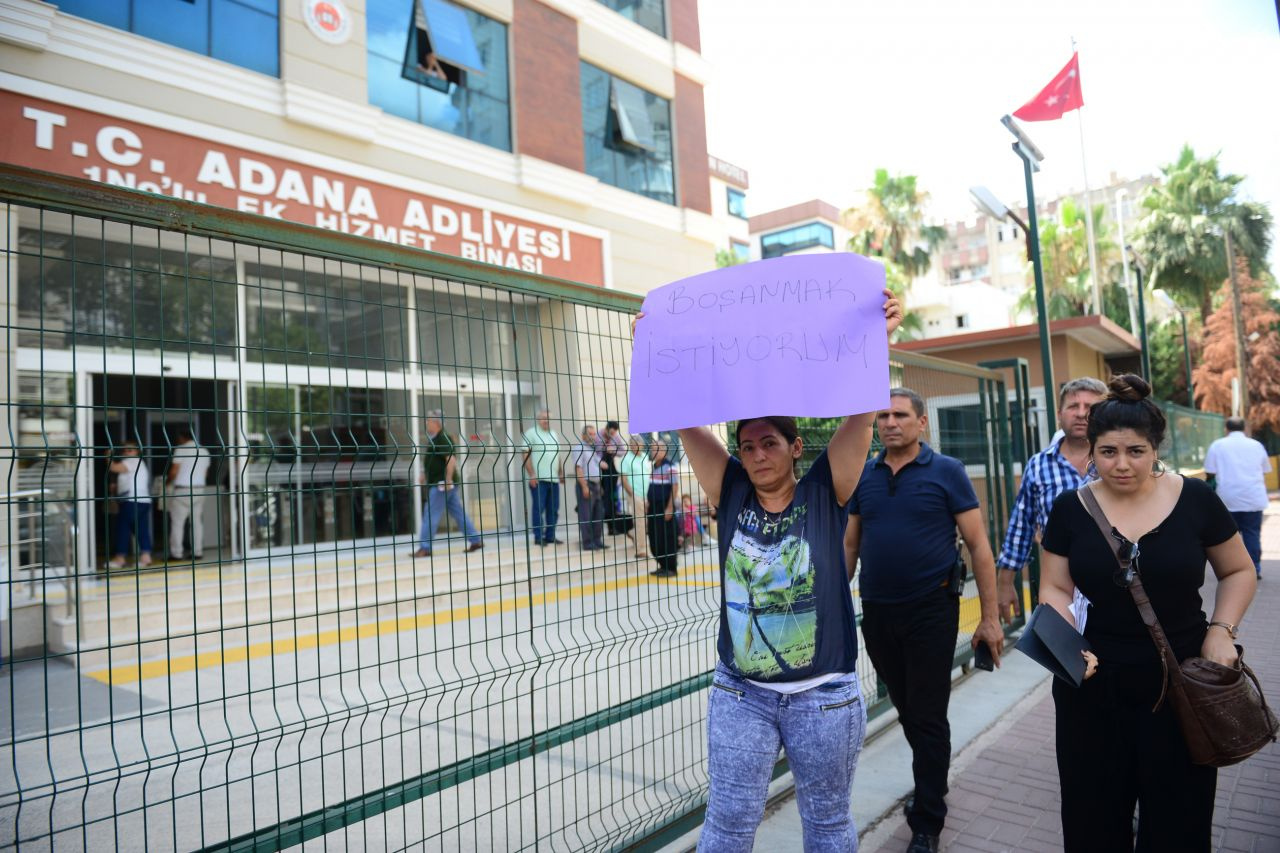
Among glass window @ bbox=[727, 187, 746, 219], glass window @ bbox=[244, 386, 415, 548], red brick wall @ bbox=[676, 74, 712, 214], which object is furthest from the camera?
glass window @ bbox=[727, 187, 746, 219]

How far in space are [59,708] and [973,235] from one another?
7615 centimetres

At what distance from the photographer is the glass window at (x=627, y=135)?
15.1 metres

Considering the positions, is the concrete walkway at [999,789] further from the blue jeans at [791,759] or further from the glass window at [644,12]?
the glass window at [644,12]

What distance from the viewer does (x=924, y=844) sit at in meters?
3.44

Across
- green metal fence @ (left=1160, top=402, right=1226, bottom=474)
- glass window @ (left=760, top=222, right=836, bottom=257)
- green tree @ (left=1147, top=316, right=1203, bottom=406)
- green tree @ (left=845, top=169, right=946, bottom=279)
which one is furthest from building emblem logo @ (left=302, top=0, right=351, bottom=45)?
glass window @ (left=760, top=222, right=836, bottom=257)

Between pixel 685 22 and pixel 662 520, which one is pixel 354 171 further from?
pixel 662 520

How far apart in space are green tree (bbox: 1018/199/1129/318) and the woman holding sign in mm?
34351

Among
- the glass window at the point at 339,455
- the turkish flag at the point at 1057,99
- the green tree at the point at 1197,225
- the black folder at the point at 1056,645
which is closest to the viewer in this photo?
A: the glass window at the point at 339,455

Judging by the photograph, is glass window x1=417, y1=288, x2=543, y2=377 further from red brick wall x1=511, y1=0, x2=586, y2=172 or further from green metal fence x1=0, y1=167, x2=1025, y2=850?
red brick wall x1=511, y1=0, x2=586, y2=172

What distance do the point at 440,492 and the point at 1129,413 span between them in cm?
230

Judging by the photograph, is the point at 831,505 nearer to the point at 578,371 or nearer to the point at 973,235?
the point at 578,371

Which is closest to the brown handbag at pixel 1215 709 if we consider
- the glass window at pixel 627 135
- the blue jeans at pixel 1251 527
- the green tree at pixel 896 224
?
the blue jeans at pixel 1251 527

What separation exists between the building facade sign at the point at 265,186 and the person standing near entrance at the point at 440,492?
13.9 ft

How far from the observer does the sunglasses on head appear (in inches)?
101
